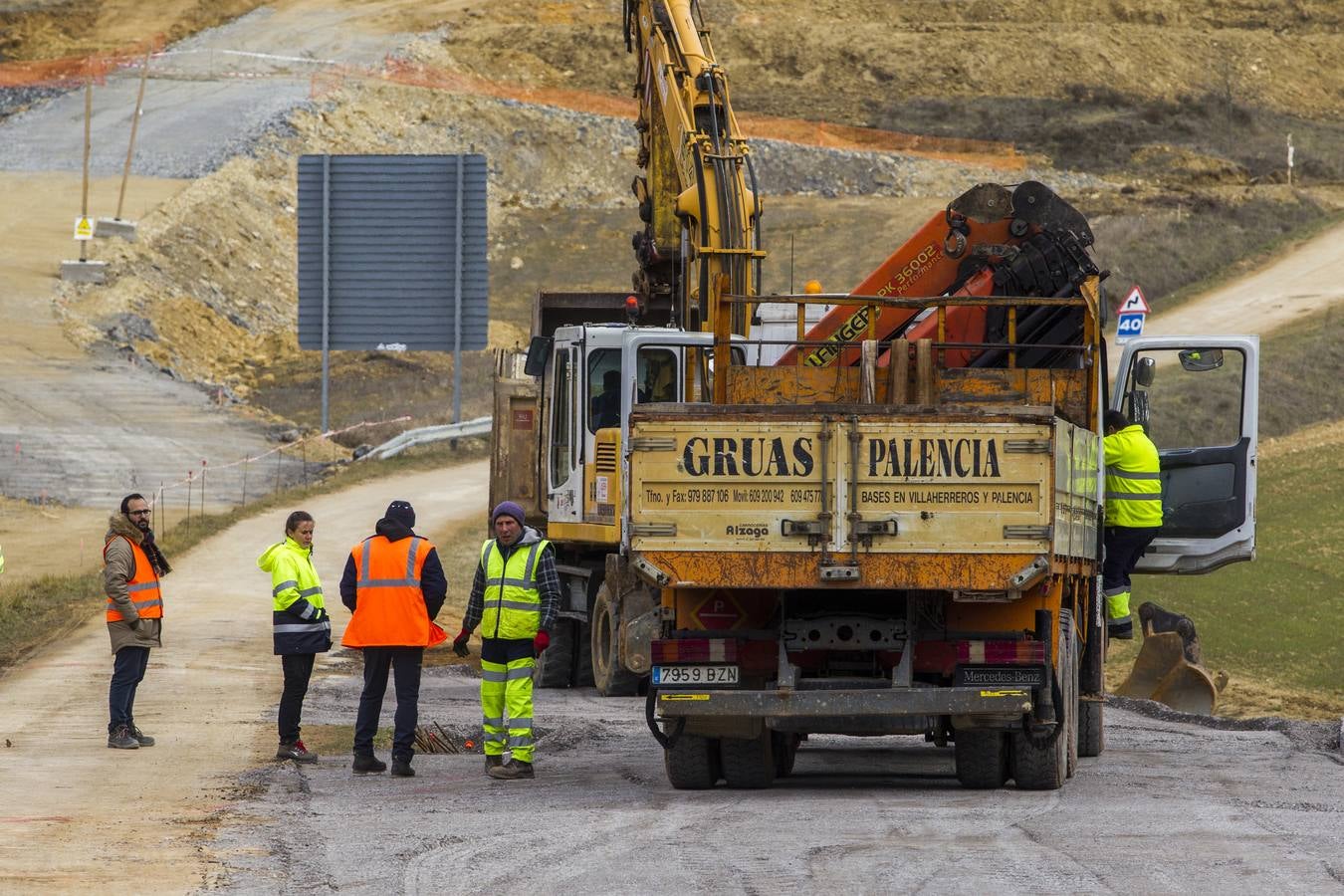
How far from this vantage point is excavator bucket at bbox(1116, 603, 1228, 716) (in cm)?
1800

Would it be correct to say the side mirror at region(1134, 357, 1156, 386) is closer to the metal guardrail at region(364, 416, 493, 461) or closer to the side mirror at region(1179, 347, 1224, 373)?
the side mirror at region(1179, 347, 1224, 373)

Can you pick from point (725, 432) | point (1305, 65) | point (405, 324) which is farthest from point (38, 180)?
point (725, 432)

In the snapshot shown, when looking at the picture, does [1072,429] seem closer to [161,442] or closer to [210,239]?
[161,442]

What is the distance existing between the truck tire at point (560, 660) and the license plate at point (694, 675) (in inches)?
293

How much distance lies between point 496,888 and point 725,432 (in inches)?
134

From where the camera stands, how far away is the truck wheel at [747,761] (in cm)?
1290

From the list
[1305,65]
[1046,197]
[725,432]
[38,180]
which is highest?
[1305,65]

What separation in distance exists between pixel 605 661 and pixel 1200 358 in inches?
241

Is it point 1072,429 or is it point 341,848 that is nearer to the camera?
point 341,848

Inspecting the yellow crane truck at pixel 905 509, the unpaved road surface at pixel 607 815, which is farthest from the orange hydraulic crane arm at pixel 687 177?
the unpaved road surface at pixel 607 815

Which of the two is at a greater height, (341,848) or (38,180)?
(38,180)

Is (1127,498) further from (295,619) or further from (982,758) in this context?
(295,619)

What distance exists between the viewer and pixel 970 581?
38.7 ft

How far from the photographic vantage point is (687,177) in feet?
68.3
